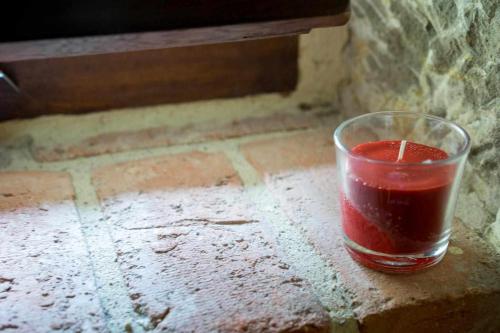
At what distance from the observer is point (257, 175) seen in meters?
0.83

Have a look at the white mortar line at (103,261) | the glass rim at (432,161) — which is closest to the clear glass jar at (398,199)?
the glass rim at (432,161)

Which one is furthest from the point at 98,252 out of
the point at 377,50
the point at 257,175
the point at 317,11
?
the point at 377,50

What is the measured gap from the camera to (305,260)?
0.67 metres

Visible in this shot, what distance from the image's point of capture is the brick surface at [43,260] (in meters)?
0.58

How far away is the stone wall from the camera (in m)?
0.66

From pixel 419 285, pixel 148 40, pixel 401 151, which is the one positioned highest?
pixel 148 40

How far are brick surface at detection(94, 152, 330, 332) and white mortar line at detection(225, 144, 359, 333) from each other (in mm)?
11

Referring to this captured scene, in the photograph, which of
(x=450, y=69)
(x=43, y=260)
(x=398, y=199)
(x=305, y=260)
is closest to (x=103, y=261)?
(x=43, y=260)

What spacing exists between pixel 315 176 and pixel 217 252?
8.3 inches

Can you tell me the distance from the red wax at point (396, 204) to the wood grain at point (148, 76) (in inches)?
14.0

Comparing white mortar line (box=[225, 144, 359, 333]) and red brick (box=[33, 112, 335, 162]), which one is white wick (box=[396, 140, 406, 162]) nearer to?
white mortar line (box=[225, 144, 359, 333])

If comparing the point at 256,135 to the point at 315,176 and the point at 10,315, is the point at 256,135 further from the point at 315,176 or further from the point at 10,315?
the point at 10,315

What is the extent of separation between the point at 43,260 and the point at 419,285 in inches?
15.9

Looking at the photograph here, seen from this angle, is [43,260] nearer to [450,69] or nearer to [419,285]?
[419,285]
